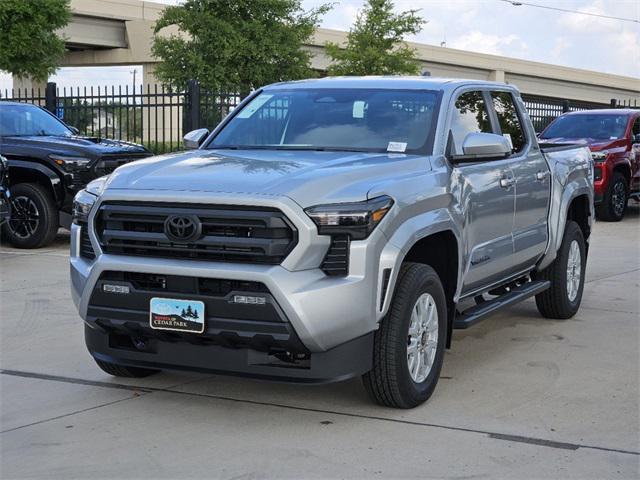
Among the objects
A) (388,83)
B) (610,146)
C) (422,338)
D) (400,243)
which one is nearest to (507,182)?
(388,83)

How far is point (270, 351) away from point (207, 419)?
59cm

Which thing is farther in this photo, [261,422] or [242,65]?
[242,65]

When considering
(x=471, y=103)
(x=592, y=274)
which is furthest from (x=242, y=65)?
(x=471, y=103)

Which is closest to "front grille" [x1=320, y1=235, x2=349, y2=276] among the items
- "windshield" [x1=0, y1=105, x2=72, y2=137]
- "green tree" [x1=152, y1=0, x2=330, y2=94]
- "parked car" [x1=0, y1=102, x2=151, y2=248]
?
"parked car" [x1=0, y1=102, x2=151, y2=248]

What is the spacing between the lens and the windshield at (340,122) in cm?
638

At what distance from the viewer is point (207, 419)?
18.0 ft

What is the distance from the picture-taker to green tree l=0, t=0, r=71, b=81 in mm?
31922

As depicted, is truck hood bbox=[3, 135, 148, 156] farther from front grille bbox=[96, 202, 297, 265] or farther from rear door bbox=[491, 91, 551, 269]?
front grille bbox=[96, 202, 297, 265]

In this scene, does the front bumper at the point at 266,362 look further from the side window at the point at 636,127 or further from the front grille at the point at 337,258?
the side window at the point at 636,127

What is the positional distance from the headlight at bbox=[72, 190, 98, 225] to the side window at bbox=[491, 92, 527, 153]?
3158 mm

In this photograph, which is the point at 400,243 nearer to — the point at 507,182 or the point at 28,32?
the point at 507,182

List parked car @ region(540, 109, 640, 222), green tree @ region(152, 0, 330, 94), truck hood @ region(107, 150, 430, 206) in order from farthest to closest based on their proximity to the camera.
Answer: green tree @ region(152, 0, 330, 94) < parked car @ region(540, 109, 640, 222) < truck hood @ region(107, 150, 430, 206)

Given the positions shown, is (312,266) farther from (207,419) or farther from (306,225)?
(207,419)

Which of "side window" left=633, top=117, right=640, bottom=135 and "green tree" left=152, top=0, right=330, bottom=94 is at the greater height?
"green tree" left=152, top=0, right=330, bottom=94
